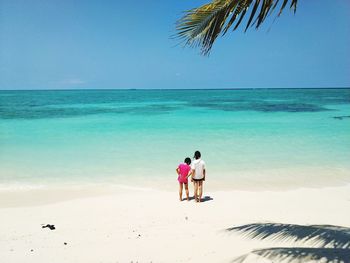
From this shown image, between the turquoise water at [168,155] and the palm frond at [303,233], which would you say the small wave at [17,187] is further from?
the palm frond at [303,233]

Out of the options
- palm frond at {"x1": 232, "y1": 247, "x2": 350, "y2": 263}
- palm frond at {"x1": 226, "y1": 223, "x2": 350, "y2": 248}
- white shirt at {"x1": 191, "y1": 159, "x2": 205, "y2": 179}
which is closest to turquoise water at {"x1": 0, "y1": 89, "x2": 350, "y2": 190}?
white shirt at {"x1": 191, "y1": 159, "x2": 205, "y2": 179}

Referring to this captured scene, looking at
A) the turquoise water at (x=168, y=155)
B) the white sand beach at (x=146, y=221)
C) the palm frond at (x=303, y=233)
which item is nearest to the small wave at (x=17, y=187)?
the turquoise water at (x=168, y=155)

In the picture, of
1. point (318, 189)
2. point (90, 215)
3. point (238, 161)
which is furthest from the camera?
point (238, 161)

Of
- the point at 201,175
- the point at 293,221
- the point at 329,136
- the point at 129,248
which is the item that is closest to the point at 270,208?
the point at 293,221

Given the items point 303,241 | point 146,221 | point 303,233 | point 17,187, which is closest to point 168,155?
point 17,187

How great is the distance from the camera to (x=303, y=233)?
14.8 ft

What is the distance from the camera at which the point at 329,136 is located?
16844mm

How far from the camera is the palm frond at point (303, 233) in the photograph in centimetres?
418

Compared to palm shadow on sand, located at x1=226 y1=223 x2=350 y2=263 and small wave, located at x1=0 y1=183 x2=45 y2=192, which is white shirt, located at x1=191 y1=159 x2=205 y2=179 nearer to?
palm shadow on sand, located at x1=226 y1=223 x2=350 y2=263

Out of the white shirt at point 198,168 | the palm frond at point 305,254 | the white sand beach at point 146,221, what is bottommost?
the white sand beach at point 146,221

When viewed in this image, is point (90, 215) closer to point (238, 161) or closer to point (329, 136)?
point (238, 161)

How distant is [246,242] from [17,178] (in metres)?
6.92

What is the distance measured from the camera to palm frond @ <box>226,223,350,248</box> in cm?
418

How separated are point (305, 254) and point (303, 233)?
3.54ft
